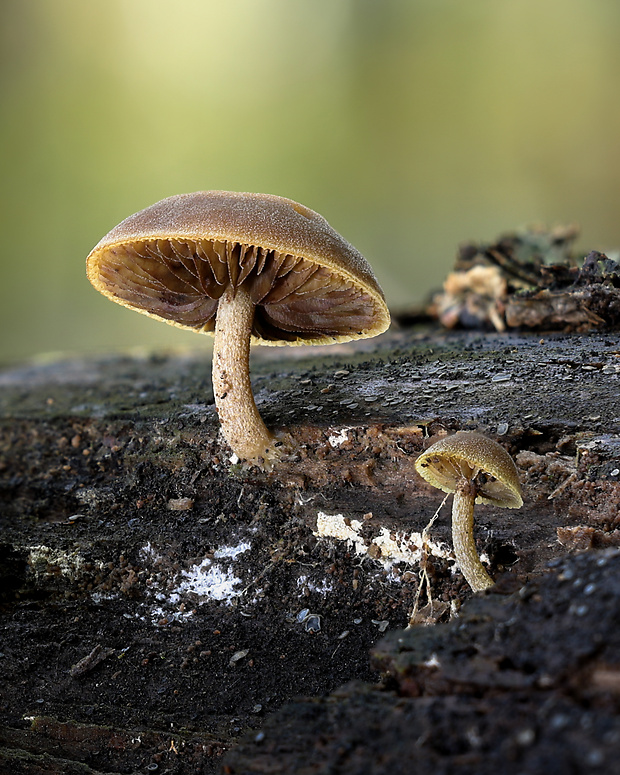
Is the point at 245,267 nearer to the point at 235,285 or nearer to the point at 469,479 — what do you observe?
the point at 235,285

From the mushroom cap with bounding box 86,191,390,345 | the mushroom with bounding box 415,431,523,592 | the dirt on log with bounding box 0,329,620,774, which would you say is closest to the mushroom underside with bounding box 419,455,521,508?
the mushroom with bounding box 415,431,523,592

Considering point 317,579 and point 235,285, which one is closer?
point 317,579

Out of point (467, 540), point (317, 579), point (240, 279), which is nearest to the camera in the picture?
point (467, 540)

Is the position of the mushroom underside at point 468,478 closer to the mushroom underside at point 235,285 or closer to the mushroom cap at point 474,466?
the mushroom cap at point 474,466

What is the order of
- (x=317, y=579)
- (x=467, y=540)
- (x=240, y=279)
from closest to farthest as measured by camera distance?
(x=467, y=540) < (x=317, y=579) < (x=240, y=279)

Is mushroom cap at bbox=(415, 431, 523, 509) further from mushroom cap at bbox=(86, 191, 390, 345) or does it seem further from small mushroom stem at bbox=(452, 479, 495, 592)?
mushroom cap at bbox=(86, 191, 390, 345)

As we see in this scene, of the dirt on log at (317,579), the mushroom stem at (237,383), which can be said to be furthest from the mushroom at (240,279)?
the dirt on log at (317,579)

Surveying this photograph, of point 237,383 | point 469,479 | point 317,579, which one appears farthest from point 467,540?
point 237,383
